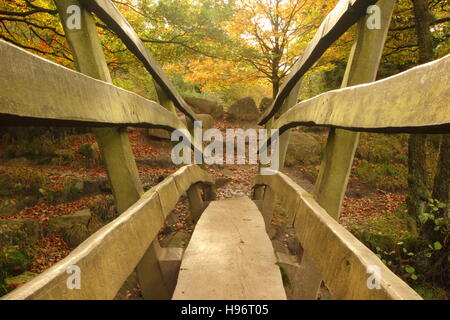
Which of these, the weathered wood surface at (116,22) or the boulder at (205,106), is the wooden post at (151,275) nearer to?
the weathered wood surface at (116,22)

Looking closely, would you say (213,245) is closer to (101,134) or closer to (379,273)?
(101,134)

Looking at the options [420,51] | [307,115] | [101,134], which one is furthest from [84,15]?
[420,51]

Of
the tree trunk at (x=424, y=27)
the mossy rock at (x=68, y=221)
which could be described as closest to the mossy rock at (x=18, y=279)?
the mossy rock at (x=68, y=221)

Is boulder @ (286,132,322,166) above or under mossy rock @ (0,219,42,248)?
above

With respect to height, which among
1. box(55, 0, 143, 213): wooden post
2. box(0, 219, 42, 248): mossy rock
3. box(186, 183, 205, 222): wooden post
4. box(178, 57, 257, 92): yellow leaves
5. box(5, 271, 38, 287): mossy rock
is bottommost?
box(5, 271, 38, 287): mossy rock

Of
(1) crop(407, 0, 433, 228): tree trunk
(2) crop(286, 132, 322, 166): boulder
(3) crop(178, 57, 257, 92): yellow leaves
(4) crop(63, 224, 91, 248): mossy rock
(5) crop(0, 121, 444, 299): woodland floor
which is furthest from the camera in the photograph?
(2) crop(286, 132, 322, 166): boulder

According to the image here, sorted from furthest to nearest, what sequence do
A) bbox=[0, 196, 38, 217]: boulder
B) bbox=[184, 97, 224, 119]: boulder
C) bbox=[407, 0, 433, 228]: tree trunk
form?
bbox=[184, 97, 224, 119]: boulder, bbox=[0, 196, 38, 217]: boulder, bbox=[407, 0, 433, 228]: tree trunk

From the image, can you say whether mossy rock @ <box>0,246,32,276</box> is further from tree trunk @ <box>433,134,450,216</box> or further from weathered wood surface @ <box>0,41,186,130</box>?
tree trunk @ <box>433,134,450,216</box>

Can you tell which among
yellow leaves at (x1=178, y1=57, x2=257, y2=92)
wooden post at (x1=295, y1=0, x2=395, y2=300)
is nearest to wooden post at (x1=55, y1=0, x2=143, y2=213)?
wooden post at (x1=295, y1=0, x2=395, y2=300)

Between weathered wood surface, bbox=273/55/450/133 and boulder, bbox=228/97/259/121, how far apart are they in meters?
15.5

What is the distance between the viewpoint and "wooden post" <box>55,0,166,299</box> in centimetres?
167

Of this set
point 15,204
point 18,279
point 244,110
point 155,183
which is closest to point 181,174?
point 18,279

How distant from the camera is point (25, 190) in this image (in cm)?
754

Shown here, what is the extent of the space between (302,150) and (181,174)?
10.0 metres
